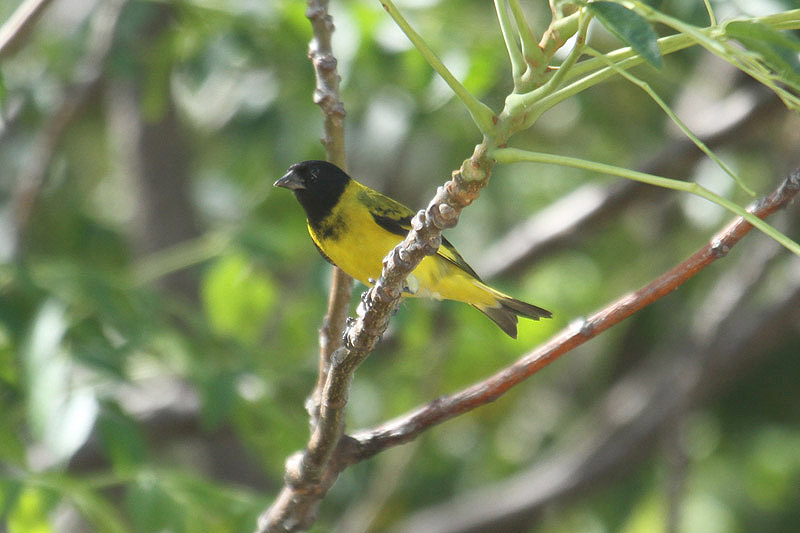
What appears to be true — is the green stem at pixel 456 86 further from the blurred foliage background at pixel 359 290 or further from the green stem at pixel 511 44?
the blurred foliage background at pixel 359 290

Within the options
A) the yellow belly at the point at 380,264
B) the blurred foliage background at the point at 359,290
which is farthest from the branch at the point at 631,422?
the yellow belly at the point at 380,264

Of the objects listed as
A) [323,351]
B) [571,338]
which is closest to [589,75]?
[571,338]

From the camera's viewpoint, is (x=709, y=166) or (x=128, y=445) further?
Result: (x=709, y=166)

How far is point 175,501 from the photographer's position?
3.04 m

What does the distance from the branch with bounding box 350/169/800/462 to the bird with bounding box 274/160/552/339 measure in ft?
3.55

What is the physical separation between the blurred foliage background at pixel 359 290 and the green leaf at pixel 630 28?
213cm

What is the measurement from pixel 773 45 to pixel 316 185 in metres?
2.56

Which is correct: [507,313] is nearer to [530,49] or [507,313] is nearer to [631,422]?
[631,422]

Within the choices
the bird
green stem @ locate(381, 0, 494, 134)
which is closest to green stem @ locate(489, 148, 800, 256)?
green stem @ locate(381, 0, 494, 134)

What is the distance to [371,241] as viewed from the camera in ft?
11.4

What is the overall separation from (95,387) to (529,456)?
4.10m

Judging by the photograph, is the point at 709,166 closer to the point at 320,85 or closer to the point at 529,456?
the point at 529,456

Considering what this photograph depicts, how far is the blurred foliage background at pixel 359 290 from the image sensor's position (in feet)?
12.0

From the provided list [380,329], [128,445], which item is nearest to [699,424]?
[128,445]
